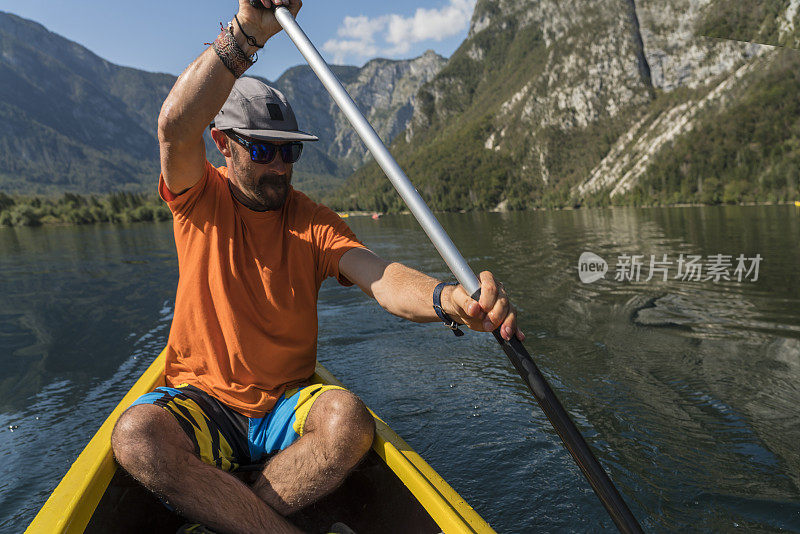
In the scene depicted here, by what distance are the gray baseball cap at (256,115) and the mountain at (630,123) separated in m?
80.4

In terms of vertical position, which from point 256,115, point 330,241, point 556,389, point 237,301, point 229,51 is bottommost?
point 556,389

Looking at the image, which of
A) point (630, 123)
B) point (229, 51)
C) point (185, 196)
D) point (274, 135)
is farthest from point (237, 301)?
point (630, 123)

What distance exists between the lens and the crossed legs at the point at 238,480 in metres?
2.42

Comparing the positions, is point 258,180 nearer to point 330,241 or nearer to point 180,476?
point 330,241

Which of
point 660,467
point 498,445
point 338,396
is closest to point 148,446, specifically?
point 338,396

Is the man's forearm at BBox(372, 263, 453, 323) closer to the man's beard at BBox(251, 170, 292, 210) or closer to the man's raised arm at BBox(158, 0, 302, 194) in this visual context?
the man's beard at BBox(251, 170, 292, 210)

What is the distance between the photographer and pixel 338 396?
279 centimetres

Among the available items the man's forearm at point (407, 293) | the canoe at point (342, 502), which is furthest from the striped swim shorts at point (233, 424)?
the man's forearm at point (407, 293)

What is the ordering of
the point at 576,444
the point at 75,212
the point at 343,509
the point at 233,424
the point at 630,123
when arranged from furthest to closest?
1. the point at 630,123
2. the point at 75,212
3. the point at 343,509
4. the point at 233,424
5. the point at 576,444

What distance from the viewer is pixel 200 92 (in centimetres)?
239

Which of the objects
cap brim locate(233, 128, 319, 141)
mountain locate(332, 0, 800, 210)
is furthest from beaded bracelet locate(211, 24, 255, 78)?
mountain locate(332, 0, 800, 210)

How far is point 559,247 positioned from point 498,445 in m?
19.9

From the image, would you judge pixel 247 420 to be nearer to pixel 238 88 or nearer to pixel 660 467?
pixel 238 88

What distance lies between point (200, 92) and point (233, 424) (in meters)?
1.76
